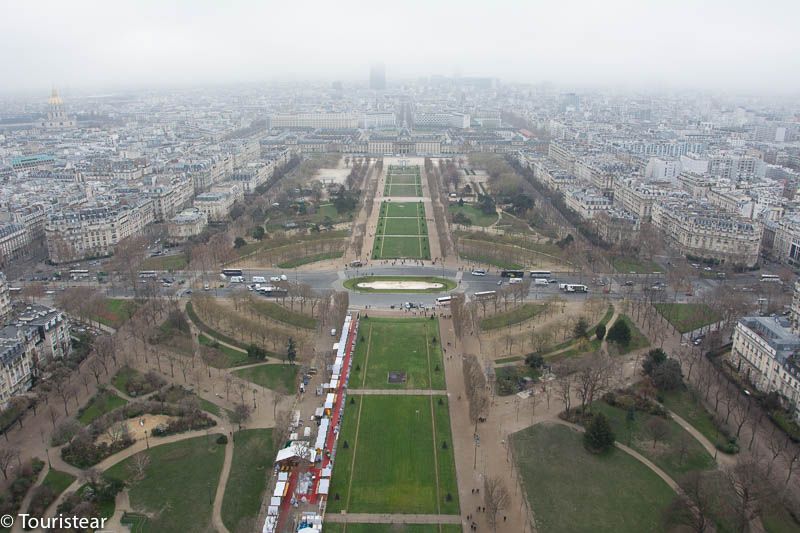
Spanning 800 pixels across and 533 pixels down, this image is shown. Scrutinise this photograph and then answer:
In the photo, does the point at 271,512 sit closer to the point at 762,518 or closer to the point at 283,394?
the point at 283,394

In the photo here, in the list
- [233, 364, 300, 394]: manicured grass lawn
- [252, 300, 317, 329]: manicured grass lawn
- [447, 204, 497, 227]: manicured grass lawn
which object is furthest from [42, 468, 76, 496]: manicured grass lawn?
[447, 204, 497, 227]: manicured grass lawn

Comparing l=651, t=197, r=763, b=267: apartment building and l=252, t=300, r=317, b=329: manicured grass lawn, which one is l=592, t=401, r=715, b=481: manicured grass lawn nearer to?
l=252, t=300, r=317, b=329: manicured grass lawn

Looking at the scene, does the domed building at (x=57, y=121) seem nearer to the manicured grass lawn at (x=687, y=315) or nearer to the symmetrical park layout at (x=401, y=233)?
Answer: the symmetrical park layout at (x=401, y=233)

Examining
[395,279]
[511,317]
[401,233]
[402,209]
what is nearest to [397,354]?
[511,317]

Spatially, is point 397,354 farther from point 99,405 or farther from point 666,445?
point 99,405

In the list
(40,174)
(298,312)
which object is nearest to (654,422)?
(298,312)

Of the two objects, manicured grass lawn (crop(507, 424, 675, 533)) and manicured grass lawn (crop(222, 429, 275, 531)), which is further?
manicured grass lawn (crop(222, 429, 275, 531))

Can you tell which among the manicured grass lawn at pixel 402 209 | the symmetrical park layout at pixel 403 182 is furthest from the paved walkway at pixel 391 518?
the symmetrical park layout at pixel 403 182
